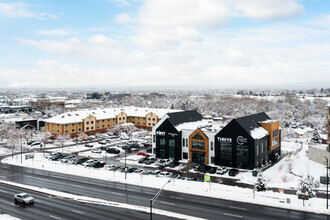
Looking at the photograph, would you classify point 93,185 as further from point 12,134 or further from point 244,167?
point 12,134

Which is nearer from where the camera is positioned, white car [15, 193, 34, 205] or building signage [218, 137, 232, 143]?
white car [15, 193, 34, 205]

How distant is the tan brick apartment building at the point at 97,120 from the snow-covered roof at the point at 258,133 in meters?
42.0

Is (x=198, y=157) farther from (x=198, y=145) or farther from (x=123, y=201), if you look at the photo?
(x=123, y=201)

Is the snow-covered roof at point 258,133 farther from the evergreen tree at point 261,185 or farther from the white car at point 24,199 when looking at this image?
the white car at point 24,199

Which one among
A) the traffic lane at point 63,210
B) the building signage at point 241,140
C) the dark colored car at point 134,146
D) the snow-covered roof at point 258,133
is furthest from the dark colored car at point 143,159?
the traffic lane at point 63,210

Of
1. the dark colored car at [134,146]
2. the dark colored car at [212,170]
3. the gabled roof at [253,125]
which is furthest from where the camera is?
the dark colored car at [134,146]

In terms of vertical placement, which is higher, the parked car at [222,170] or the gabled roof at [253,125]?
the gabled roof at [253,125]

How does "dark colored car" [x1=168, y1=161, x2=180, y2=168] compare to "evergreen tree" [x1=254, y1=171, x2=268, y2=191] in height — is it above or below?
below

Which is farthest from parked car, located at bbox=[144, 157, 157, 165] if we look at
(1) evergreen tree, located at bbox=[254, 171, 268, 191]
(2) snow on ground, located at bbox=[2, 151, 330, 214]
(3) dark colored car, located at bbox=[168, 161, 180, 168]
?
(1) evergreen tree, located at bbox=[254, 171, 268, 191]

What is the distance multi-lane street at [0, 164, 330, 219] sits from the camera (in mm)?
29016

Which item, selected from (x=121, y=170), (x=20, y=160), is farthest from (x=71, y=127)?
(x=121, y=170)

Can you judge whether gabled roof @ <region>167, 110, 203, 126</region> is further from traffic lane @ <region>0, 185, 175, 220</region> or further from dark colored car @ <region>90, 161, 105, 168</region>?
traffic lane @ <region>0, 185, 175, 220</region>

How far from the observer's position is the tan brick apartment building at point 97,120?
80438 millimetres

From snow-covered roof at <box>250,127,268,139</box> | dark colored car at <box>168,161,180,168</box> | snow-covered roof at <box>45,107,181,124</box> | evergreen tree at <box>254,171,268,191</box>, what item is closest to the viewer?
evergreen tree at <box>254,171,268,191</box>
